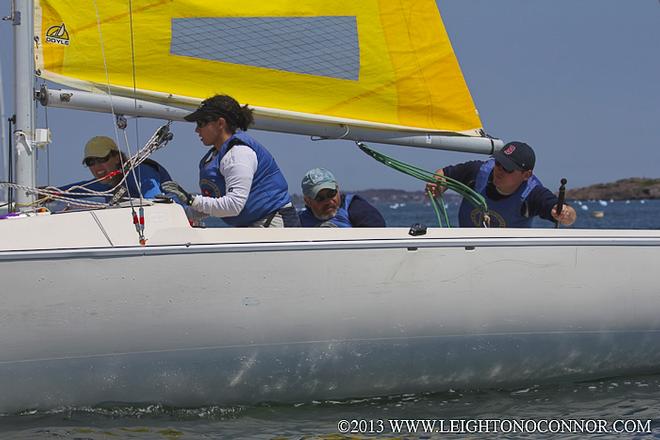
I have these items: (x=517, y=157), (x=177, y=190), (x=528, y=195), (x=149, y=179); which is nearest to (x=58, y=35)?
(x=149, y=179)

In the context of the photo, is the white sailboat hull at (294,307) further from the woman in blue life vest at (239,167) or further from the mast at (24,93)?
the mast at (24,93)

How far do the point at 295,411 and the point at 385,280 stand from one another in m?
0.67

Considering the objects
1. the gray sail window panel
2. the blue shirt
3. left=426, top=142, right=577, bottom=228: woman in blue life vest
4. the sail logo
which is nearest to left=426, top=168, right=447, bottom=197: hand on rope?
left=426, top=142, right=577, bottom=228: woman in blue life vest

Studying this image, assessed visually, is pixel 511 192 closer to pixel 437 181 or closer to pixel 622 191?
pixel 437 181

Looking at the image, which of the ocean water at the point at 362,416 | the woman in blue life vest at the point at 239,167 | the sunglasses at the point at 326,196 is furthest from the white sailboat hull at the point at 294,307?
the sunglasses at the point at 326,196

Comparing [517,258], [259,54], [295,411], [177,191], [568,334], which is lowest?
[295,411]

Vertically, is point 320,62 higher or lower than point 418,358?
higher

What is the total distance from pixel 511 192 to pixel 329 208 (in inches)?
33.8

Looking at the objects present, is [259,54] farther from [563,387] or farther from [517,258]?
[563,387]

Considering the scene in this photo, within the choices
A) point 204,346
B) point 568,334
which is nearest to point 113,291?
point 204,346

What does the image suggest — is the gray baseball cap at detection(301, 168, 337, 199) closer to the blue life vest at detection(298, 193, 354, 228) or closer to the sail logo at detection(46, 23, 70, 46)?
the blue life vest at detection(298, 193, 354, 228)

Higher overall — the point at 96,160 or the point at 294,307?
the point at 96,160

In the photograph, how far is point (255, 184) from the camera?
4383 mm

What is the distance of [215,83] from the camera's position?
4848mm
